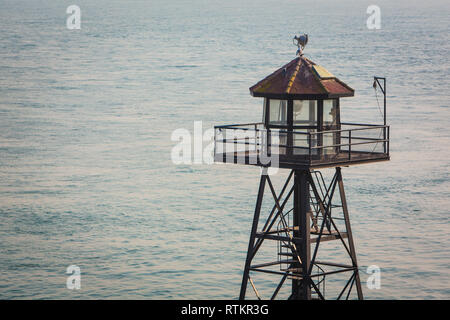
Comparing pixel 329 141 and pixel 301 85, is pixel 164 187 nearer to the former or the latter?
pixel 301 85

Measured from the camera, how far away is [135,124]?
404 ft

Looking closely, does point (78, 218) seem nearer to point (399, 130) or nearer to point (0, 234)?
point (0, 234)

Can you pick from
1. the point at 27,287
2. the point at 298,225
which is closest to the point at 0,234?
the point at 27,287

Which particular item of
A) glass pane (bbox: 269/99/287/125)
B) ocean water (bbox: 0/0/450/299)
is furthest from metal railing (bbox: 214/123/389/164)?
ocean water (bbox: 0/0/450/299)

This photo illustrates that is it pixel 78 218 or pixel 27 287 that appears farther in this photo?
pixel 78 218

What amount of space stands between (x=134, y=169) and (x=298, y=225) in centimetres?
6316

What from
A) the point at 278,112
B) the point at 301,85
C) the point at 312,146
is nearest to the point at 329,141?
the point at 312,146

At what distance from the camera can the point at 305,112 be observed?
3222 centimetres

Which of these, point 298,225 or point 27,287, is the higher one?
point 298,225

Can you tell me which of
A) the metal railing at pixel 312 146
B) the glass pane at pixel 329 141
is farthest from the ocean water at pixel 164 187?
the glass pane at pixel 329 141

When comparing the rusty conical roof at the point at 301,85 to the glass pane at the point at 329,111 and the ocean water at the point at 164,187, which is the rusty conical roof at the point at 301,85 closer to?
the glass pane at the point at 329,111

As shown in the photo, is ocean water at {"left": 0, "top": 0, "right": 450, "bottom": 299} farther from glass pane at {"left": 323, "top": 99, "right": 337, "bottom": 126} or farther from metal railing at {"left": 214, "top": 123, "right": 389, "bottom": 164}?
glass pane at {"left": 323, "top": 99, "right": 337, "bottom": 126}

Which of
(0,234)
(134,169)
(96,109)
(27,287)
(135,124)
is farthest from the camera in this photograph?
(96,109)

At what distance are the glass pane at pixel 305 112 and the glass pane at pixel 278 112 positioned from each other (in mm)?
352
